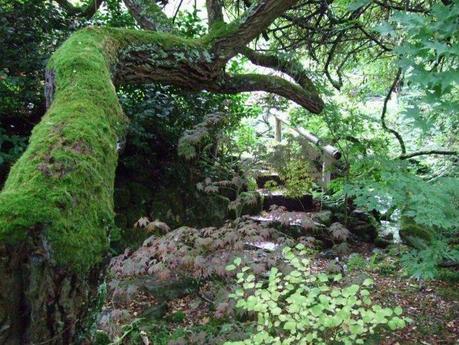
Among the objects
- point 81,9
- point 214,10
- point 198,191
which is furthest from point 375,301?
point 81,9

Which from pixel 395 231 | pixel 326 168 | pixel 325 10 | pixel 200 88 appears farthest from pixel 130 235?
pixel 395 231

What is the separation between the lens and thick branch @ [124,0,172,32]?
3707 millimetres

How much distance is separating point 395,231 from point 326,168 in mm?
1527

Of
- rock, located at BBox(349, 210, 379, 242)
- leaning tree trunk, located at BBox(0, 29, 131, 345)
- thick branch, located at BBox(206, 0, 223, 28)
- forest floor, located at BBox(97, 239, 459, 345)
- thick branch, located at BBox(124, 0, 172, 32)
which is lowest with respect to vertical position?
forest floor, located at BBox(97, 239, 459, 345)

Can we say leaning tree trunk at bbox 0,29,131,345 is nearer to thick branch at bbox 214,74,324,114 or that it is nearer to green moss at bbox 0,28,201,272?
green moss at bbox 0,28,201,272

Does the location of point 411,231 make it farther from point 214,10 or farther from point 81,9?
point 81,9

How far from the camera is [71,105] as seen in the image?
5.49 feet

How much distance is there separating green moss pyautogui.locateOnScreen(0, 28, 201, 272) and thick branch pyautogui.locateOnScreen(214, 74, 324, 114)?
1.80 metres

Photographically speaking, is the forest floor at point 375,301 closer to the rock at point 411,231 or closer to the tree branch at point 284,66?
the rock at point 411,231

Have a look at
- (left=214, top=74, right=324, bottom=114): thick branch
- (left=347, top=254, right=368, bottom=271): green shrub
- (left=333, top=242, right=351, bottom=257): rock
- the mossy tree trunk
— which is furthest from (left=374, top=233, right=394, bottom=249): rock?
the mossy tree trunk

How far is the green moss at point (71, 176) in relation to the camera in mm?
1047

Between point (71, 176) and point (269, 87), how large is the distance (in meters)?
3.13

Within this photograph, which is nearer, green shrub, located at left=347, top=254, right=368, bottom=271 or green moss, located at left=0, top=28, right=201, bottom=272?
green moss, located at left=0, top=28, right=201, bottom=272

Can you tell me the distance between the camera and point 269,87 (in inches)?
161
